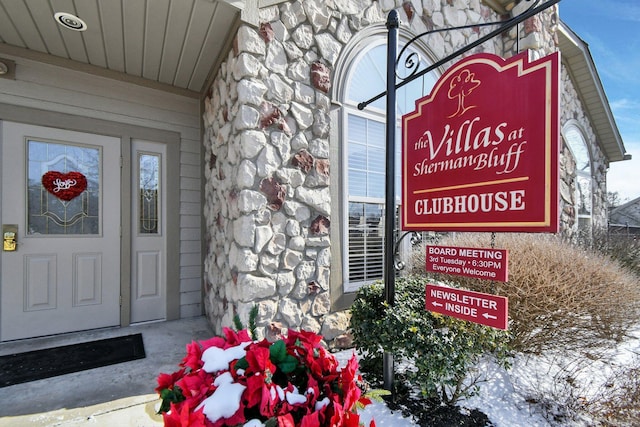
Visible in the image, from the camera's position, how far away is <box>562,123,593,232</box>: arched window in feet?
22.4

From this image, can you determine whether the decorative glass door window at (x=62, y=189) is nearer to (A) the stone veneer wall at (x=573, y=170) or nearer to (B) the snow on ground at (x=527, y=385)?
(B) the snow on ground at (x=527, y=385)

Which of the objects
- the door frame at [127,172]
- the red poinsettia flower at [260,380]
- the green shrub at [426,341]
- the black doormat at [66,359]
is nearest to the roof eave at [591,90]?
the green shrub at [426,341]

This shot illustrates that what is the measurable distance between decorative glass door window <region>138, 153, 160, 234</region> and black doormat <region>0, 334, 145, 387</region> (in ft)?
4.02

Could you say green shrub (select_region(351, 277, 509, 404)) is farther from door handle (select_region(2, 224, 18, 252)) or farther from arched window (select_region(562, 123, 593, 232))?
arched window (select_region(562, 123, 593, 232))

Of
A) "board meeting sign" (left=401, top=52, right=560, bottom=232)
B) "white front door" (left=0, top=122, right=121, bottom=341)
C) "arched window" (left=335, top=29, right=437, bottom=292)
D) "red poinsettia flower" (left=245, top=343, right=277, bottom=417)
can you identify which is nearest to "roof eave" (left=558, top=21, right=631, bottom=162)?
"arched window" (left=335, top=29, right=437, bottom=292)

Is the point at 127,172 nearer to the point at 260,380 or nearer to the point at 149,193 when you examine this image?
the point at 149,193

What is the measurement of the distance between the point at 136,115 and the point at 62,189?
109 centimetres

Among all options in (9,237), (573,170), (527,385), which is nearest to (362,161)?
(527,385)

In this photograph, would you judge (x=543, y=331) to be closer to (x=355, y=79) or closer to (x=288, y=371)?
(x=288, y=371)

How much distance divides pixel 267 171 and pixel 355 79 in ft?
5.06

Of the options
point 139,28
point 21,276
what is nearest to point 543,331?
point 139,28

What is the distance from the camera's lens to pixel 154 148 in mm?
3723

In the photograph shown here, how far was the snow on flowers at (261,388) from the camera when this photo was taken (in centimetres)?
90

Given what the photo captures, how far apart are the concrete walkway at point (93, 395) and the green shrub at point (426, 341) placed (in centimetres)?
150
